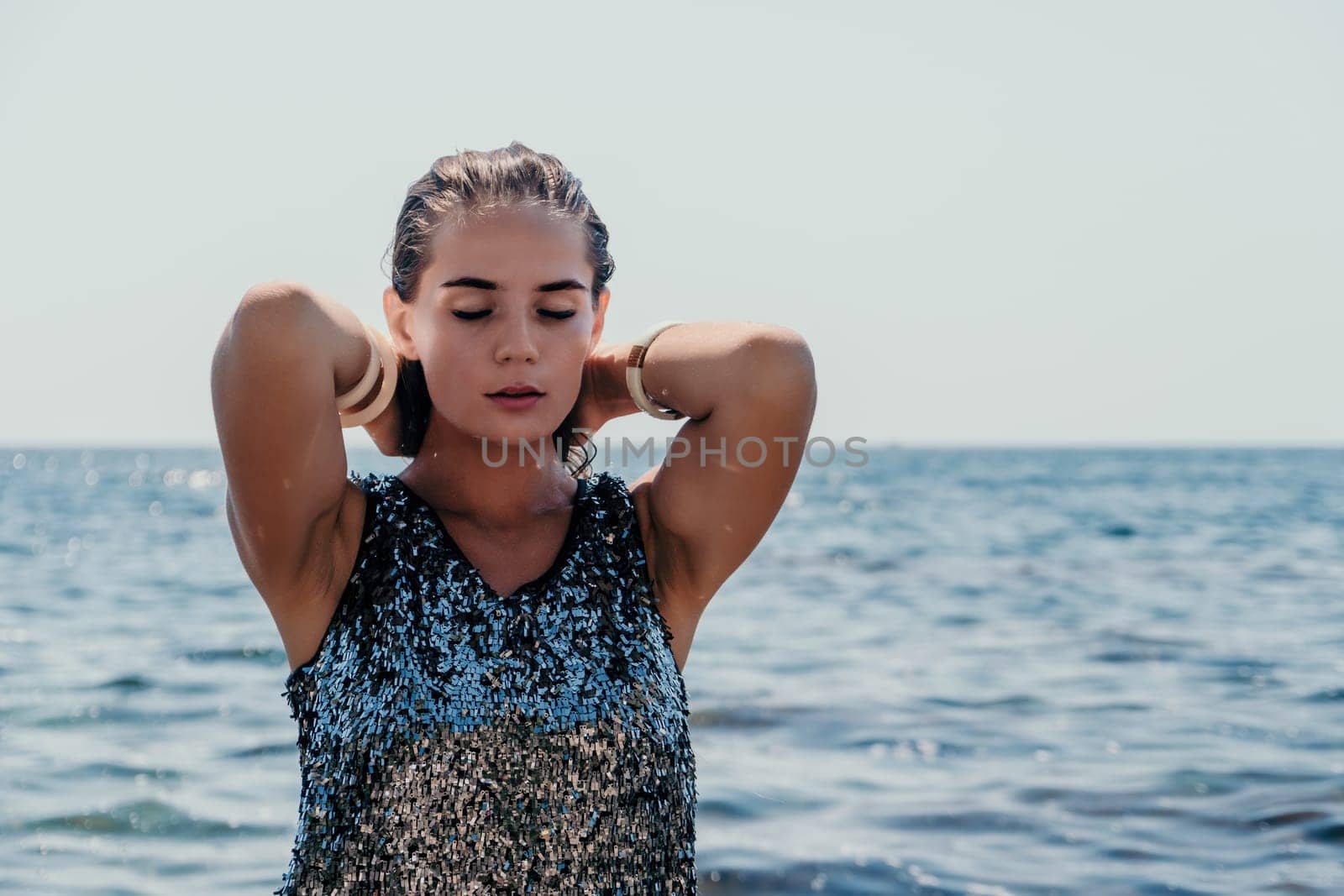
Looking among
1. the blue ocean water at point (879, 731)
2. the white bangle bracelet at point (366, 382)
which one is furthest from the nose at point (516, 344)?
the blue ocean water at point (879, 731)

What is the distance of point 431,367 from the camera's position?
2.18m

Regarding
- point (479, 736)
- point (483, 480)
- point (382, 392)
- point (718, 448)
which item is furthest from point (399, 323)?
point (479, 736)

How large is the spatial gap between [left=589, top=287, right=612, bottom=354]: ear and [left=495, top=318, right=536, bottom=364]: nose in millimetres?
266

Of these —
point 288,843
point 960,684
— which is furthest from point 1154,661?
point 288,843

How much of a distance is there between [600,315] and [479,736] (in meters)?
0.81

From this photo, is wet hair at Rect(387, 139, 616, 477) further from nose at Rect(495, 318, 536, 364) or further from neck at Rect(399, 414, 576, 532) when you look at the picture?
nose at Rect(495, 318, 536, 364)

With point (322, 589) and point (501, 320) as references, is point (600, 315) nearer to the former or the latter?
point (501, 320)

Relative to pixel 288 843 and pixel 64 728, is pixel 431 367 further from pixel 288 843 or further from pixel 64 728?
pixel 64 728

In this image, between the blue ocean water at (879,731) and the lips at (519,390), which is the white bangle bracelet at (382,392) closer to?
the lips at (519,390)

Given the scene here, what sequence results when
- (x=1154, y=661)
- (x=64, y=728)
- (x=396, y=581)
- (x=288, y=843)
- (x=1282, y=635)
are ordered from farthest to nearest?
(x=1282, y=635) < (x=1154, y=661) < (x=64, y=728) < (x=288, y=843) < (x=396, y=581)

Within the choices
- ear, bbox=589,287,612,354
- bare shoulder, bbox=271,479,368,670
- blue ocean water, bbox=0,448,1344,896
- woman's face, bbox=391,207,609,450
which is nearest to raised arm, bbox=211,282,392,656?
bare shoulder, bbox=271,479,368,670

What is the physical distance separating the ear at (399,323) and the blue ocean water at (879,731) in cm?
177

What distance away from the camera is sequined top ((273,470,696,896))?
1975 millimetres

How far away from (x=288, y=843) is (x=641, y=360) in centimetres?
431
